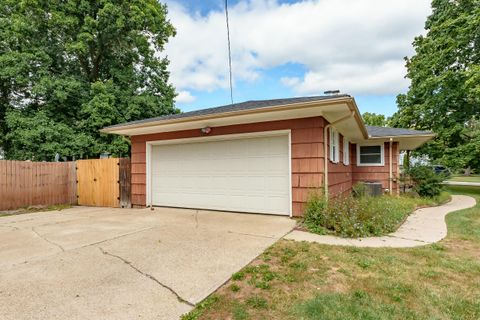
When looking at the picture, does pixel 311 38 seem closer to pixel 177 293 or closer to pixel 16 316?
pixel 177 293

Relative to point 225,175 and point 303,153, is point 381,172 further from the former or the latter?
point 225,175

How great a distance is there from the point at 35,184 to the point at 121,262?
7.39 m

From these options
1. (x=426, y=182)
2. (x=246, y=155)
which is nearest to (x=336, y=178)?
(x=246, y=155)

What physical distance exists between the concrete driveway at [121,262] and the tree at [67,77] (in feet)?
25.0

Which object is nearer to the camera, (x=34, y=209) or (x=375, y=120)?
(x=34, y=209)

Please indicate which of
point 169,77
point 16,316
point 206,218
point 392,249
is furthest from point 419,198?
point 169,77

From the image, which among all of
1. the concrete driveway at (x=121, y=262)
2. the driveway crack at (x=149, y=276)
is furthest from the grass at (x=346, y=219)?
the driveway crack at (x=149, y=276)

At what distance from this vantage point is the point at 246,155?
674 cm

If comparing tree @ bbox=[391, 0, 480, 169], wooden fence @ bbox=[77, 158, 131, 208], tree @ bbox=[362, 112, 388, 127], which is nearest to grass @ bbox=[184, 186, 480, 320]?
wooden fence @ bbox=[77, 158, 131, 208]

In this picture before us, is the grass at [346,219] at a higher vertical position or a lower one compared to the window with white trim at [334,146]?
lower

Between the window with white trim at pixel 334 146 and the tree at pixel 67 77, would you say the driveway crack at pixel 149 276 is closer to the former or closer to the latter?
the window with white trim at pixel 334 146

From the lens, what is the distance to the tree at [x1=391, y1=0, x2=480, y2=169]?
12.7 m

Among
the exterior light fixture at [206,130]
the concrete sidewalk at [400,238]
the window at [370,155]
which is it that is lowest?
the concrete sidewalk at [400,238]

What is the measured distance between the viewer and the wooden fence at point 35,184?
803 cm
